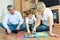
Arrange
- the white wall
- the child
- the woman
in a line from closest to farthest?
the woman
the child
the white wall

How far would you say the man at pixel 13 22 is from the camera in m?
3.15

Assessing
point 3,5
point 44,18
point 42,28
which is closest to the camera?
point 44,18

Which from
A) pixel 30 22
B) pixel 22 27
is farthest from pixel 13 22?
pixel 30 22

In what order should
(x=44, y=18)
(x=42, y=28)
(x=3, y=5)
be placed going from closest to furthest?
(x=44, y=18), (x=42, y=28), (x=3, y=5)

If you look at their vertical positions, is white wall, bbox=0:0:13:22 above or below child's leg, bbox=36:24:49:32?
above

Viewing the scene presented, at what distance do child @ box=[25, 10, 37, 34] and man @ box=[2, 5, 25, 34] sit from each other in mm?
110

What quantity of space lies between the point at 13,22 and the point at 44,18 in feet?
1.84

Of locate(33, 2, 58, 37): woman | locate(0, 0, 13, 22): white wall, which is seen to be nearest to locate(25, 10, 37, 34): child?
locate(33, 2, 58, 37): woman

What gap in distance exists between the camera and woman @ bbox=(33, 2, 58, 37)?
293 centimetres

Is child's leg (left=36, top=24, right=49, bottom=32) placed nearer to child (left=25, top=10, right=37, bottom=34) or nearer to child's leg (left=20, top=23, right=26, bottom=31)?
child (left=25, top=10, right=37, bottom=34)

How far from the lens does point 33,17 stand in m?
A: 3.20

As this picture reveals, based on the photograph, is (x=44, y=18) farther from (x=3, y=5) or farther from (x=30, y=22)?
(x=3, y=5)

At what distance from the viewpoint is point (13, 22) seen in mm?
3234

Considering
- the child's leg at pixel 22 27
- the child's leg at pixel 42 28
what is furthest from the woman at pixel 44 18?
the child's leg at pixel 22 27
